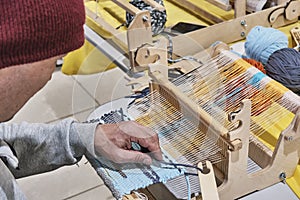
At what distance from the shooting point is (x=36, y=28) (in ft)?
1.59

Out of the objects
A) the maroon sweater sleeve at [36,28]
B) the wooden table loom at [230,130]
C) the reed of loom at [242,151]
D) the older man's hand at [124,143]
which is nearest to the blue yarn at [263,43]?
the wooden table loom at [230,130]

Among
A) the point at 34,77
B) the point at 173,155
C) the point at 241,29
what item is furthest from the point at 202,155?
the point at 241,29

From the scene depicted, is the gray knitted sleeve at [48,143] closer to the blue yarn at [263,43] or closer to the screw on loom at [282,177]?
the screw on loom at [282,177]

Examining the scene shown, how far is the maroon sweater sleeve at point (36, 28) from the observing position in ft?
1.54

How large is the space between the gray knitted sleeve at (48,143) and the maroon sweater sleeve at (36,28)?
0.33 meters

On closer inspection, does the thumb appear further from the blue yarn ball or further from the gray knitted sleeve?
the blue yarn ball

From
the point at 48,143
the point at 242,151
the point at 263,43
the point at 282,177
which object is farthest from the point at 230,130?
the point at 263,43

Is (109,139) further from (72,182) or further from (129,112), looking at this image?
(72,182)

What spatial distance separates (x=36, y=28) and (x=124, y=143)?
A: 396 mm

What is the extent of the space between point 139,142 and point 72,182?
31.0 inches

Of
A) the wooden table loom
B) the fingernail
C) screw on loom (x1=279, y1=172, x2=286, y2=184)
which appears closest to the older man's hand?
the fingernail

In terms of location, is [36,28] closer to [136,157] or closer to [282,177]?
[136,157]

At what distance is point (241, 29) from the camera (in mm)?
1565

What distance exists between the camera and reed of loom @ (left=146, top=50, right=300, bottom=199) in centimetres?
84
